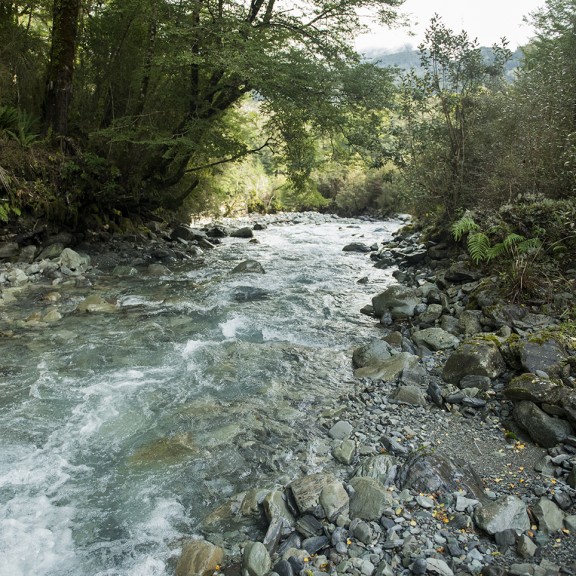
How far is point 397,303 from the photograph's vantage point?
26.5ft

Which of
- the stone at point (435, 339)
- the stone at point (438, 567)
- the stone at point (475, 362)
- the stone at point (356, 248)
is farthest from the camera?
the stone at point (356, 248)

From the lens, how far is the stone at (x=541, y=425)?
3.80 m

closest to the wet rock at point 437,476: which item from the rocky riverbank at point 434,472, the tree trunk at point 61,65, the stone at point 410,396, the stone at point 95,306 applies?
the rocky riverbank at point 434,472

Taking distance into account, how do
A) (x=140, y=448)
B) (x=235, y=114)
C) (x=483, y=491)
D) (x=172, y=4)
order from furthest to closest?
(x=235, y=114), (x=172, y=4), (x=140, y=448), (x=483, y=491)

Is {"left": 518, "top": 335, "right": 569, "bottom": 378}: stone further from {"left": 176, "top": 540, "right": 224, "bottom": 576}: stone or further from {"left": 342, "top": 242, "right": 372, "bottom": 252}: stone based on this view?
{"left": 342, "top": 242, "right": 372, "bottom": 252}: stone

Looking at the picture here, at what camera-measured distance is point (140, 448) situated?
4.15m

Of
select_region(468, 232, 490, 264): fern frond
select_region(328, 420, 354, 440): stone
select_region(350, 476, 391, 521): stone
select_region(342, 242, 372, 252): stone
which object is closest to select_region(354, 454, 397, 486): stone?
select_region(350, 476, 391, 521): stone

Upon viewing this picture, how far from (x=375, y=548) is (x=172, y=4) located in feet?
38.6

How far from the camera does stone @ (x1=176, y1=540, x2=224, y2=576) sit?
2816mm

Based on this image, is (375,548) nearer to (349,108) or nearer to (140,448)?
(140,448)

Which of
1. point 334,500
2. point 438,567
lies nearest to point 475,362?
point 334,500

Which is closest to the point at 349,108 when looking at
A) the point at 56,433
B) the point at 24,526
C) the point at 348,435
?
the point at 348,435

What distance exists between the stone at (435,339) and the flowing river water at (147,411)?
1.01 metres

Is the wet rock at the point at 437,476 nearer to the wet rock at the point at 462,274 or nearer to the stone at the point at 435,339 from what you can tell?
the stone at the point at 435,339
